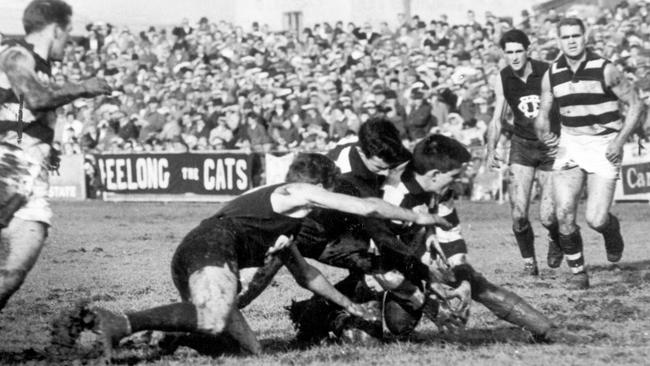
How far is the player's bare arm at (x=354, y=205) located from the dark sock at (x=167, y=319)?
0.90m

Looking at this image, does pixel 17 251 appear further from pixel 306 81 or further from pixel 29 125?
pixel 306 81

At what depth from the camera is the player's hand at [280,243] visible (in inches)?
284

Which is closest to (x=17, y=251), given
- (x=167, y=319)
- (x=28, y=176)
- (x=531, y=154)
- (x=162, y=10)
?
(x=28, y=176)

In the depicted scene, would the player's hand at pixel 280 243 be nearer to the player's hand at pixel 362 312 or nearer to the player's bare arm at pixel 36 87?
the player's hand at pixel 362 312

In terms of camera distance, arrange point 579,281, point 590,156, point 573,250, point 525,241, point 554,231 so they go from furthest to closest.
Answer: point 525,241, point 554,231, point 590,156, point 573,250, point 579,281

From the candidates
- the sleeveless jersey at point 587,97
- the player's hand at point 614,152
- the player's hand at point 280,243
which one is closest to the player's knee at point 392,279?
the player's hand at point 280,243

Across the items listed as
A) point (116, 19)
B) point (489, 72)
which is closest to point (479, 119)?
point (489, 72)

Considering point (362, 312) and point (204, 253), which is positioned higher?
point (204, 253)

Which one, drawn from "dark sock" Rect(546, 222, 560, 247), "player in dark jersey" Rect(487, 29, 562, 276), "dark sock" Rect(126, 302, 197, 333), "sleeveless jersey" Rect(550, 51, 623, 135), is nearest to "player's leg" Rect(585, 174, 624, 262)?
"sleeveless jersey" Rect(550, 51, 623, 135)

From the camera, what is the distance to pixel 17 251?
22.4ft

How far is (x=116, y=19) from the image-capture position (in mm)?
40906

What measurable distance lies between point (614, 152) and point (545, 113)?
34.4 inches

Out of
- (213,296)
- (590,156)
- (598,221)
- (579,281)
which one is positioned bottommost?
(579,281)

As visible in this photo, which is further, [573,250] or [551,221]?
[551,221]
